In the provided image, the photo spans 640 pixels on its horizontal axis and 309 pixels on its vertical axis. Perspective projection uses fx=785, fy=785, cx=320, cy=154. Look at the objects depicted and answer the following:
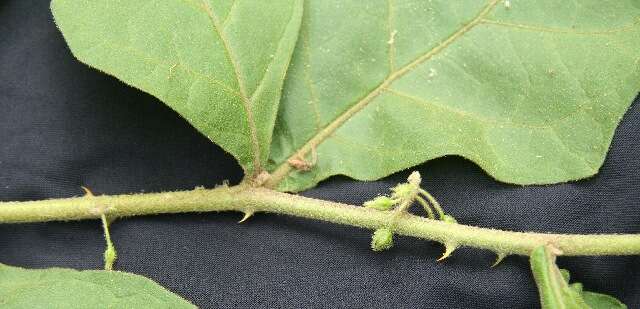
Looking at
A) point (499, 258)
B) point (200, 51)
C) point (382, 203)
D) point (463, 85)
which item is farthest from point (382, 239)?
point (200, 51)

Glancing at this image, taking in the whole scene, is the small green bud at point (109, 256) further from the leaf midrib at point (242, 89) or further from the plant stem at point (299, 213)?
the leaf midrib at point (242, 89)

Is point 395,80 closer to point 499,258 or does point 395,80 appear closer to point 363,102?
point 363,102

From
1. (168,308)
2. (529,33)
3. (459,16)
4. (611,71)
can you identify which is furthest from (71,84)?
(611,71)

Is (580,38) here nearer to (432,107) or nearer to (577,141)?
(577,141)

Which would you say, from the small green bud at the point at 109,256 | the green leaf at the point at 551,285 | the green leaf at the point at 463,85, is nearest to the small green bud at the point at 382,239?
the green leaf at the point at 463,85

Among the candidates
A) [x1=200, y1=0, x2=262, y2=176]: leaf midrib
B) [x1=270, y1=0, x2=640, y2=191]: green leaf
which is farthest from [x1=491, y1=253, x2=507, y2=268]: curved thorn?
[x1=200, y1=0, x2=262, y2=176]: leaf midrib

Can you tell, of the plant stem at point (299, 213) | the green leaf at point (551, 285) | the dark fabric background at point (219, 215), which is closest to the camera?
the green leaf at point (551, 285)
